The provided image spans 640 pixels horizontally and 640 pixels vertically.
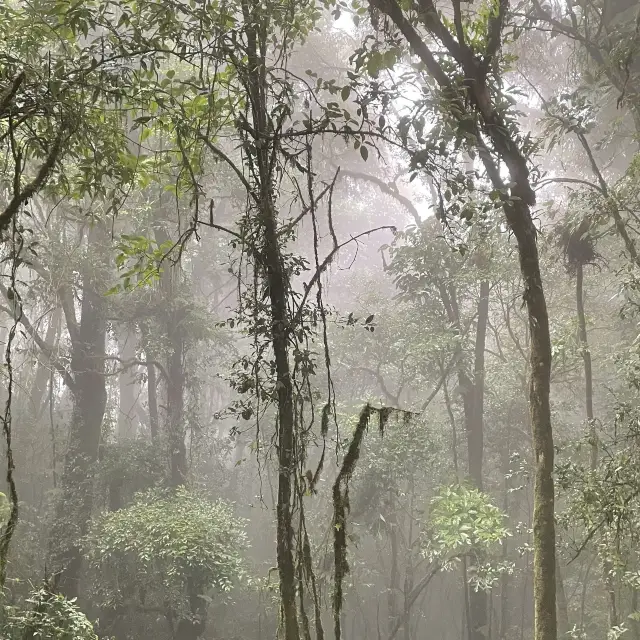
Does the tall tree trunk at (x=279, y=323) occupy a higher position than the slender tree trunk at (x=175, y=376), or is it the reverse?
the slender tree trunk at (x=175, y=376)

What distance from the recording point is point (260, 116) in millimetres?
2215

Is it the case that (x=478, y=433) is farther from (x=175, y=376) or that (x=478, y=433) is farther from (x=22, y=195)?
(x=22, y=195)

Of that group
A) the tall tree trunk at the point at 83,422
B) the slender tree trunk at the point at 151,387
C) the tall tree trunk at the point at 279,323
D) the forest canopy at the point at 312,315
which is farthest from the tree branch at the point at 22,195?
the slender tree trunk at the point at 151,387

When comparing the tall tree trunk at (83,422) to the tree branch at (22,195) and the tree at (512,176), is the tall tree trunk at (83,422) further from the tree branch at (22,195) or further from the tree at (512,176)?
the tree branch at (22,195)

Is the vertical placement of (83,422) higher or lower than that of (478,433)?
higher

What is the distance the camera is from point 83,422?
9562mm

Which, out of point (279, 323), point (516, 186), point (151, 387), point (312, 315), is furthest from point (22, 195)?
point (151, 387)

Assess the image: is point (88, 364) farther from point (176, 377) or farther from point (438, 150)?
point (438, 150)

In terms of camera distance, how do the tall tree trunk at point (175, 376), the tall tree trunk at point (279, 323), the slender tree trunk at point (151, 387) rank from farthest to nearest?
the slender tree trunk at point (151, 387) → the tall tree trunk at point (175, 376) → the tall tree trunk at point (279, 323)

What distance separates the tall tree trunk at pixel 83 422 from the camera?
8578 mm

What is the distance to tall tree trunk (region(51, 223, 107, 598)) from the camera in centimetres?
858

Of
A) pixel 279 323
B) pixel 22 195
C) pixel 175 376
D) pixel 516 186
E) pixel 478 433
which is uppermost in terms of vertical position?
pixel 175 376

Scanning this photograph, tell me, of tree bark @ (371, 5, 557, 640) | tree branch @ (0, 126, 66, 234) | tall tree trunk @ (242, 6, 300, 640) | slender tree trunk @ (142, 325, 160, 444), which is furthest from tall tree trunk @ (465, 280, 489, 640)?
tree branch @ (0, 126, 66, 234)

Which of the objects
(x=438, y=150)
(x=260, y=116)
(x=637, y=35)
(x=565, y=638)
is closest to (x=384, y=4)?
(x=438, y=150)
